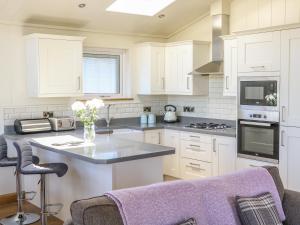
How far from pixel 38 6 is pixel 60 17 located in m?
0.46

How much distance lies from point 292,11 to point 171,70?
206cm

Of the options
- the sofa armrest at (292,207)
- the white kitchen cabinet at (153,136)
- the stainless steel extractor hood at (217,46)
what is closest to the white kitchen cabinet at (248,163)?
the stainless steel extractor hood at (217,46)

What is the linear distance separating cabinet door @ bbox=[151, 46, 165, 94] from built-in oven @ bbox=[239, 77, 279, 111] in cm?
177

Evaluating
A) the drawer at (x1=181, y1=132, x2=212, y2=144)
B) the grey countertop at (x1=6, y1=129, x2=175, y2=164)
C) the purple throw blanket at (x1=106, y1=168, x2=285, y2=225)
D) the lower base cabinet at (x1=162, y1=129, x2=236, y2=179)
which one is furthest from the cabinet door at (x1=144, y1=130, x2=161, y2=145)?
the purple throw blanket at (x1=106, y1=168, x2=285, y2=225)

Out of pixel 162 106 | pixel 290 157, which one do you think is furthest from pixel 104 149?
pixel 162 106

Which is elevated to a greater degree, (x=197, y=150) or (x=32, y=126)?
(x=32, y=126)

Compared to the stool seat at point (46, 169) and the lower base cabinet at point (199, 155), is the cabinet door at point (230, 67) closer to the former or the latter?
the lower base cabinet at point (199, 155)

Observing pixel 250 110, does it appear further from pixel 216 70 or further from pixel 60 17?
pixel 60 17

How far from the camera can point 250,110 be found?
5.02m

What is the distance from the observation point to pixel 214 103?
6375 millimetres

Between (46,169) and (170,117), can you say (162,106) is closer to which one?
(170,117)

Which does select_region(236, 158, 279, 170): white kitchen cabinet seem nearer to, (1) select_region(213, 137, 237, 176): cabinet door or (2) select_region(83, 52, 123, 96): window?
(1) select_region(213, 137, 237, 176): cabinet door

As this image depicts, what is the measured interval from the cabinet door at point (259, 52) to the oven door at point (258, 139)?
26.2 inches

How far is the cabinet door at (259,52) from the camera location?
4.71 metres
